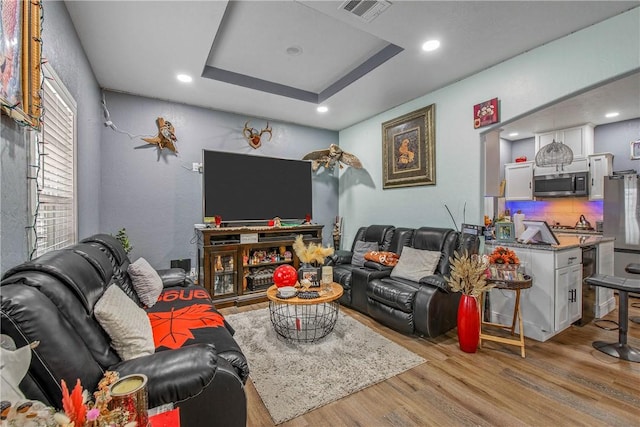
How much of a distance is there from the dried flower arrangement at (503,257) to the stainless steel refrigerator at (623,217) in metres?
2.75

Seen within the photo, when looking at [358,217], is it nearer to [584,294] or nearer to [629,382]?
[584,294]

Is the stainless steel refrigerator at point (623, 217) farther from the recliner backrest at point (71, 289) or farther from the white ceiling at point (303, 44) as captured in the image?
the recliner backrest at point (71, 289)

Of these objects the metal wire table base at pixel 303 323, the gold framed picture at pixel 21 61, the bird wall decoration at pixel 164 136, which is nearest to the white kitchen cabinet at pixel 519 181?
the metal wire table base at pixel 303 323

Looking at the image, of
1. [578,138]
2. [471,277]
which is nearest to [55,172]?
[471,277]

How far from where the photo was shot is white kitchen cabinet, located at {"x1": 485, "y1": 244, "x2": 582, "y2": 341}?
8.76 feet

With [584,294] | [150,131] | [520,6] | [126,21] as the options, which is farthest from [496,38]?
[150,131]

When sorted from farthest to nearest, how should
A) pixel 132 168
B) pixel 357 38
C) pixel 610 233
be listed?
pixel 610 233 → pixel 132 168 → pixel 357 38

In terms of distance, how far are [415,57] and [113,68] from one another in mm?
3216

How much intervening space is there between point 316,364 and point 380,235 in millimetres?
2183

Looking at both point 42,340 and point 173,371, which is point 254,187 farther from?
point 42,340

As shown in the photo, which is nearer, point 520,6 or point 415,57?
point 520,6

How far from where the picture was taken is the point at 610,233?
13.7ft

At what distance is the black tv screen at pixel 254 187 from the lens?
12.8ft

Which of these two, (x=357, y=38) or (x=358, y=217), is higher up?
(x=357, y=38)
